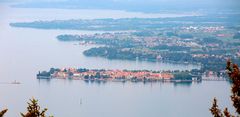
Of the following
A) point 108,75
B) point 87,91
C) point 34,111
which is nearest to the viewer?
point 34,111

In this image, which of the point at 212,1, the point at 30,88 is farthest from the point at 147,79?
the point at 212,1

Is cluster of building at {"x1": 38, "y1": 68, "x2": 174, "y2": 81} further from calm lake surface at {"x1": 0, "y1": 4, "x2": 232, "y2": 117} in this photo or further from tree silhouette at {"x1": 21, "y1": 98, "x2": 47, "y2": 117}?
tree silhouette at {"x1": 21, "y1": 98, "x2": 47, "y2": 117}

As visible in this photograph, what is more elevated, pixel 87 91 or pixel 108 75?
pixel 108 75

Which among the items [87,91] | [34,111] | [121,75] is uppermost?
[121,75]

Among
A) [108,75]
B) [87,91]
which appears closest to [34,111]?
[87,91]

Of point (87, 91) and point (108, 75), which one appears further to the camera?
point (108, 75)

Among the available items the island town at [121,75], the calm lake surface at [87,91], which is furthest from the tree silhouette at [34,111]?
the island town at [121,75]

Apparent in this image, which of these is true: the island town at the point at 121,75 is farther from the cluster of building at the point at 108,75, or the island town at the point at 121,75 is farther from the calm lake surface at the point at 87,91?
the calm lake surface at the point at 87,91

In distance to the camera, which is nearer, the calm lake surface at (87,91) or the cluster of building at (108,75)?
the calm lake surface at (87,91)

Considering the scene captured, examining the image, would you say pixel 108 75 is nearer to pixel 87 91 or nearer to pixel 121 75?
pixel 121 75
